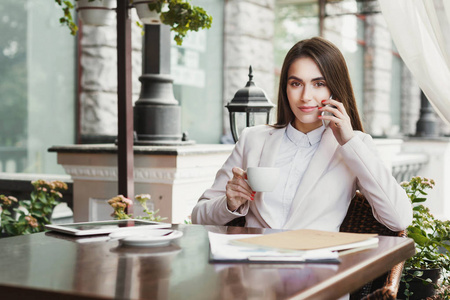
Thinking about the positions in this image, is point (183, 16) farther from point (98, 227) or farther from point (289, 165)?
point (98, 227)

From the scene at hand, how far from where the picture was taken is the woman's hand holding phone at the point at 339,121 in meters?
1.94

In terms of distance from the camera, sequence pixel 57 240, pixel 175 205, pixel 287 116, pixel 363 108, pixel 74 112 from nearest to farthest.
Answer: pixel 57 240 < pixel 287 116 < pixel 175 205 < pixel 74 112 < pixel 363 108

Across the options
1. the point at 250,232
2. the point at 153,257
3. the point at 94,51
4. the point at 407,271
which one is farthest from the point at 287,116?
the point at 94,51

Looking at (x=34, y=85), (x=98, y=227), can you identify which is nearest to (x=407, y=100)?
(x=34, y=85)

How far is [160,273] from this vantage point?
3.74ft

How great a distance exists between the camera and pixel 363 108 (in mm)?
10734

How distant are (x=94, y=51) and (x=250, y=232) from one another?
381cm

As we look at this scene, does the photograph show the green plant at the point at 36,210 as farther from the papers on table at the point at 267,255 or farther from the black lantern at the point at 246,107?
the papers on table at the point at 267,255

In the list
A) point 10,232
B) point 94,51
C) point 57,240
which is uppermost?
point 94,51

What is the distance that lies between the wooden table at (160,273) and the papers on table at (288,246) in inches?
1.0

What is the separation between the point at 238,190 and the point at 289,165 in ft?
0.97

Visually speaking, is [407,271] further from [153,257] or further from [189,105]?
[189,105]

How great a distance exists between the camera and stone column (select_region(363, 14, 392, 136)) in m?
10.6

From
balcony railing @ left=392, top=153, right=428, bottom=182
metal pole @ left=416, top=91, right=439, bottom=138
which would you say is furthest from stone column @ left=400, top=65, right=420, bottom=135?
balcony railing @ left=392, top=153, right=428, bottom=182
